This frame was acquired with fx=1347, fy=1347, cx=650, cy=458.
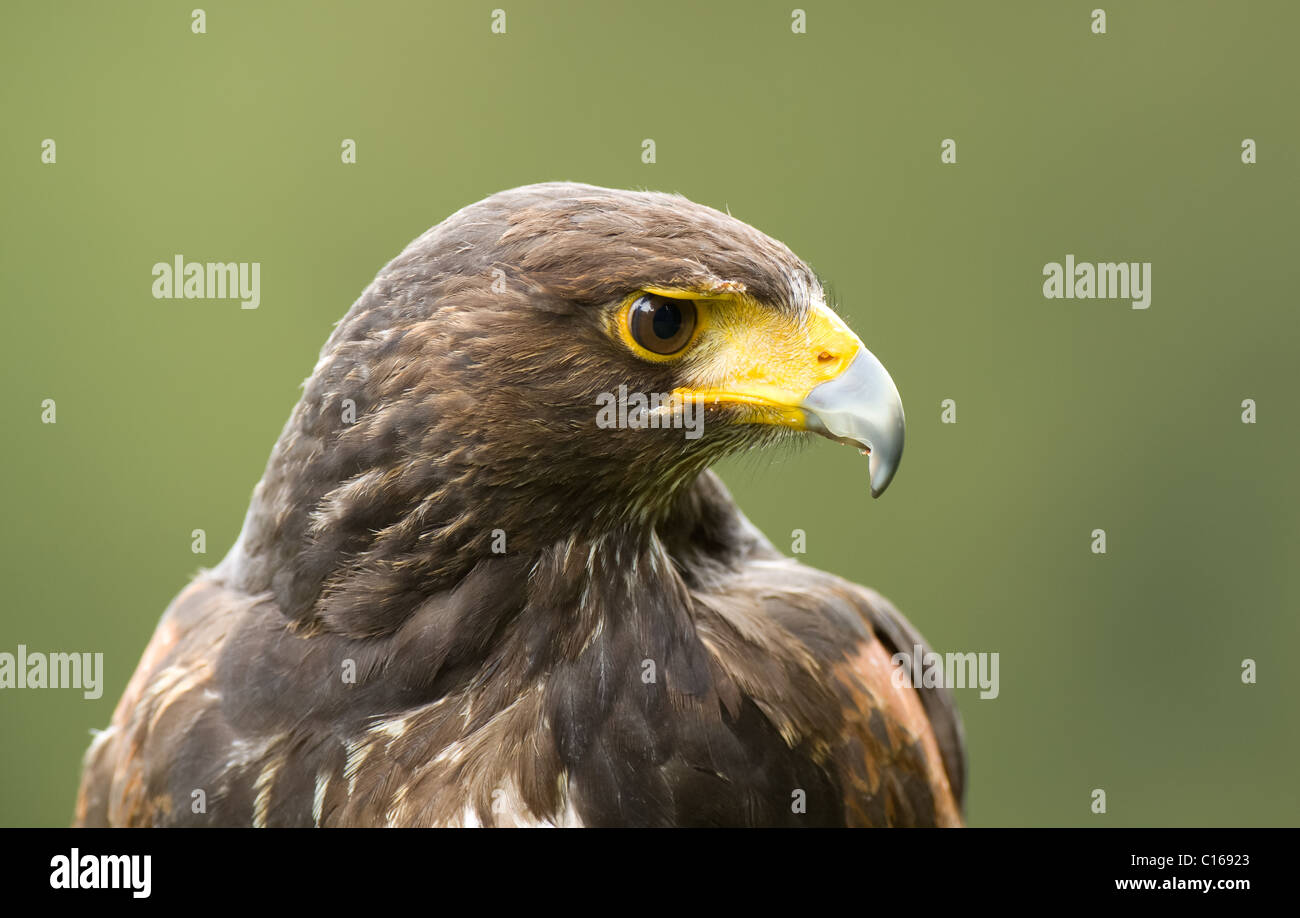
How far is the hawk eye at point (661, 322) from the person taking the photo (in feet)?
7.72

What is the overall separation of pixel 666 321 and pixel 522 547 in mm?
497

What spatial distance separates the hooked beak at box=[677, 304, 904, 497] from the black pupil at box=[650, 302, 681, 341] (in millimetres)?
107

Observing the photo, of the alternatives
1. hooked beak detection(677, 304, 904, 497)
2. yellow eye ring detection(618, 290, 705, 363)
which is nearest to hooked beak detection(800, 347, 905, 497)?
hooked beak detection(677, 304, 904, 497)

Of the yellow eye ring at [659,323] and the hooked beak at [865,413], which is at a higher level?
the yellow eye ring at [659,323]

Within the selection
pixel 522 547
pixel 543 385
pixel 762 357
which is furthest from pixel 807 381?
pixel 522 547

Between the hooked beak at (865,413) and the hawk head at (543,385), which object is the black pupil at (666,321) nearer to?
the hawk head at (543,385)

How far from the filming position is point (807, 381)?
2.47 metres

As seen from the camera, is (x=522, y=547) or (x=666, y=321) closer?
(x=666, y=321)

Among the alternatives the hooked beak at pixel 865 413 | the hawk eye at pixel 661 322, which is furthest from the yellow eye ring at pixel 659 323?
the hooked beak at pixel 865 413

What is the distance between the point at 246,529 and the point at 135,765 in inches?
21.0

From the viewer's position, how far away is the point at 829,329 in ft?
8.14

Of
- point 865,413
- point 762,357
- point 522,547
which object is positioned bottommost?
point 522,547

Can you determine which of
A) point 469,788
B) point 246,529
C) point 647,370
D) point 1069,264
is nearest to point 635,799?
point 469,788

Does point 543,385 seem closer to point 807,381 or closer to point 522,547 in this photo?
point 522,547
